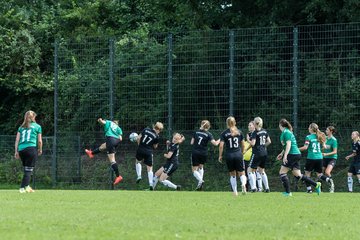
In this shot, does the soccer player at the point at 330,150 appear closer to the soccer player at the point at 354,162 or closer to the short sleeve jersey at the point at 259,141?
the soccer player at the point at 354,162

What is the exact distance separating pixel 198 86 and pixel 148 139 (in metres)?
3.70

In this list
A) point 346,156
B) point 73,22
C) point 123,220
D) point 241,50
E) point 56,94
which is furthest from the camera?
point 73,22

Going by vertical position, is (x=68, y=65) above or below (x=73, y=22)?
below

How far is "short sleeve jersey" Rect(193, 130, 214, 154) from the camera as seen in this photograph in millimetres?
26922

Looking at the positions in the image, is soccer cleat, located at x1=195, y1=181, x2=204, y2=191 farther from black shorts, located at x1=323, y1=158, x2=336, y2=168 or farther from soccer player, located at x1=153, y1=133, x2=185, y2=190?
black shorts, located at x1=323, y1=158, x2=336, y2=168

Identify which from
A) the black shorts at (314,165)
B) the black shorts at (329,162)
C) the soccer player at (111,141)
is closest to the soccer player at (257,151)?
the black shorts at (314,165)

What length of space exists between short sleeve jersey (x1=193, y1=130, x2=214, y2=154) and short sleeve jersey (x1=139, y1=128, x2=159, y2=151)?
1.33 meters

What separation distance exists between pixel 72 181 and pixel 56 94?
11.5 ft

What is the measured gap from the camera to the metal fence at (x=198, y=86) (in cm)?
2830

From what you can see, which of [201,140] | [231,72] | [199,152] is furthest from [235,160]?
[231,72]

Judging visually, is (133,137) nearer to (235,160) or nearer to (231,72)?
(231,72)

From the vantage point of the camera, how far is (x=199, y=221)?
12305 millimetres

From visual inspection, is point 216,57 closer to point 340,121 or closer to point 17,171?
point 340,121

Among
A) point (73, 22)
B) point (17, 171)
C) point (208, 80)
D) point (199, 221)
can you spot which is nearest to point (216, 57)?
point (208, 80)
